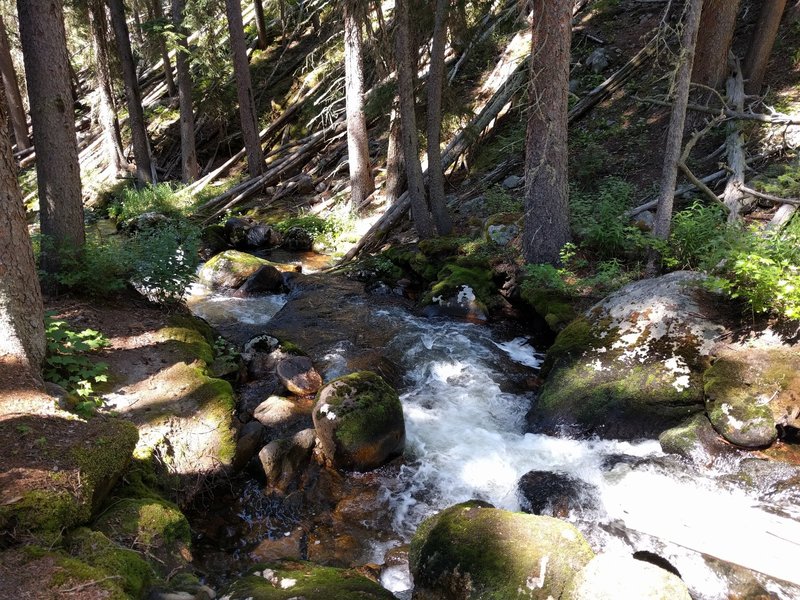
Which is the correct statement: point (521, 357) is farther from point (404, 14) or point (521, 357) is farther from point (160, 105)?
point (160, 105)

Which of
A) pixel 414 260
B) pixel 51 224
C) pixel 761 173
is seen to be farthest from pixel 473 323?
pixel 51 224

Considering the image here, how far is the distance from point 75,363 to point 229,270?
655 cm

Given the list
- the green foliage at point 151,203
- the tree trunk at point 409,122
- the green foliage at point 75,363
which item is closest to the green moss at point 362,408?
the green foliage at point 75,363

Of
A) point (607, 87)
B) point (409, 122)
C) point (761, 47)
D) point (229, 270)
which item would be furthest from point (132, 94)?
point (761, 47)

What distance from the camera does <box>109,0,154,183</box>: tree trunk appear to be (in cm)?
1719

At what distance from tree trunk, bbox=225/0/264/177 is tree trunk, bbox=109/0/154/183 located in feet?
11.6

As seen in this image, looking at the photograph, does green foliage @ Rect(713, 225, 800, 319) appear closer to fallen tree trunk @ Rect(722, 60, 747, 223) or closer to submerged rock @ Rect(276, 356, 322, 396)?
fallen tree trunk @ Rect(722, 60, 747, 223)

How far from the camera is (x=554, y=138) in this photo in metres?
8.90

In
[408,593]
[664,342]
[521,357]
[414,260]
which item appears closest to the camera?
[408,593]

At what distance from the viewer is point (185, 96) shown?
1838 centimetres

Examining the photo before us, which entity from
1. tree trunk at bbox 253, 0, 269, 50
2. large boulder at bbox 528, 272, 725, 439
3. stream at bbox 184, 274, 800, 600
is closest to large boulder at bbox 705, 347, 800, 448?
large boulder at bbox 528, 272, 725, 439

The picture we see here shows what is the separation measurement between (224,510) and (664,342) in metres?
5.54

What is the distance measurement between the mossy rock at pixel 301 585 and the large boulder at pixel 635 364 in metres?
3.45

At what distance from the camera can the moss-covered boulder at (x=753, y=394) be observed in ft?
17.8
